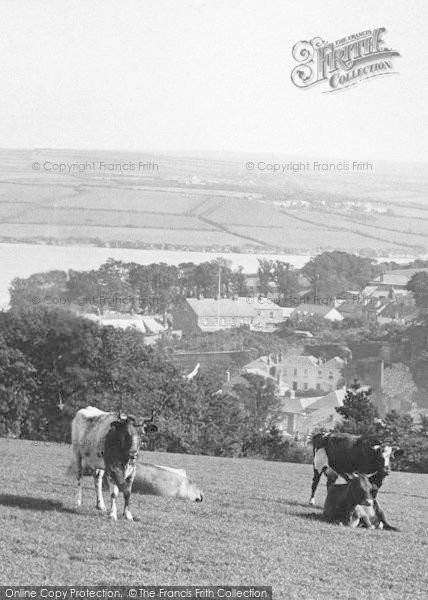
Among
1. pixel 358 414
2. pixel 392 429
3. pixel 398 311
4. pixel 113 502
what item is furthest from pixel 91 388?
pixel 398 311

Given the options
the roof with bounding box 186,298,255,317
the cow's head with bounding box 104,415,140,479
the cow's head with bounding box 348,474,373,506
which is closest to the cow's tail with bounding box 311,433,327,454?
the cow's head with bounding box 348,474,373,506

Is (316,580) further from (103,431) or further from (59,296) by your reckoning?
(59,296)

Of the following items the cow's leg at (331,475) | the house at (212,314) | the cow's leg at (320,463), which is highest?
the cow's leg at (320,463)

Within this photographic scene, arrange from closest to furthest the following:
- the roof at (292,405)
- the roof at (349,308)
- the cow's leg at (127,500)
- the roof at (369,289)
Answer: the cow's leg at (127,500) < the roof at (292,405) < the roof at (349,308) < the roof at (369,289)

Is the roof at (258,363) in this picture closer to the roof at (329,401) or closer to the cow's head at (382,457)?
the roof at (329,401)

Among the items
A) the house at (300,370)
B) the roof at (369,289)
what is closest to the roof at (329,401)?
the house at (300,370)

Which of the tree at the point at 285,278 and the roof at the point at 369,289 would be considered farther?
the roof at the point at 369,289

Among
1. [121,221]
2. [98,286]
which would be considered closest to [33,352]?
[98,286]
